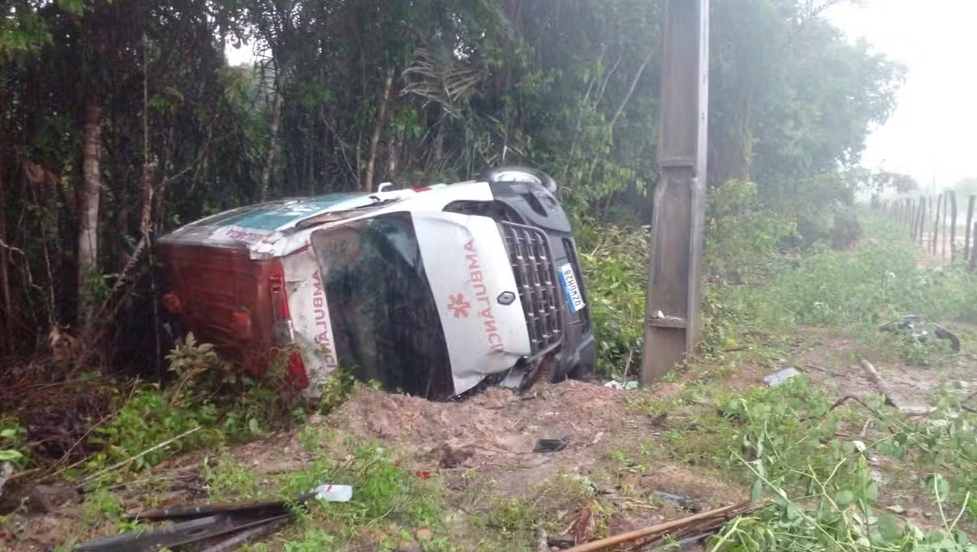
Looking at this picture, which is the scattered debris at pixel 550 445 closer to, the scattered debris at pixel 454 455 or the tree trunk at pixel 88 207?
the scattered debris at pixel 454 455

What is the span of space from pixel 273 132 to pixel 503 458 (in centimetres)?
463

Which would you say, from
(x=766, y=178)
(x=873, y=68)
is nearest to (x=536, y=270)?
(x=766, y=178)

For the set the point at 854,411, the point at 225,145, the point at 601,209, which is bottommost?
the point at 854,411

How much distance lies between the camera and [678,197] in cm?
711

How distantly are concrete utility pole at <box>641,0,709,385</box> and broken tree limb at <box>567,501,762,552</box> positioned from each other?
3202 millimetres

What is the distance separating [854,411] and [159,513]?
4008 mm

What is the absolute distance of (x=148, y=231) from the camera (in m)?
6.71

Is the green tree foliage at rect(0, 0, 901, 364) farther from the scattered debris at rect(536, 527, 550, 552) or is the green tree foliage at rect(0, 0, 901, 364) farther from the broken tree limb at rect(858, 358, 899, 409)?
the broken tree limb at rect(858, 358, 899, 409)

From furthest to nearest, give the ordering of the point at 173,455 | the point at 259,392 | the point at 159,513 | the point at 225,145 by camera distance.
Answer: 1. the point at 225,145
2. the point at 259,392
3. the point at 173,455
4. the point at 159,513

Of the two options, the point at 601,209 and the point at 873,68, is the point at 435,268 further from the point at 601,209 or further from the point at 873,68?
the point at 873,68

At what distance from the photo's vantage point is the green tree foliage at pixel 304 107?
6.29 meters

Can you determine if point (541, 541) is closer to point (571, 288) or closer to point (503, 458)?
point (503, 458)

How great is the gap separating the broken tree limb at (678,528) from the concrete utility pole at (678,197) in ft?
10.5

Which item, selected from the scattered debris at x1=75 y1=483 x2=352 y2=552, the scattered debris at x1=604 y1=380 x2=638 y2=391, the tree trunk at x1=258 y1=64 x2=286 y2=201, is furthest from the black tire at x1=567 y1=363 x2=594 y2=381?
the tree trunk at x1=258 y1=64 x2=286 y2=201
